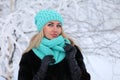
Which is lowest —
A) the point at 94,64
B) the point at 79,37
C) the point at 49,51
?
the point at 94,64

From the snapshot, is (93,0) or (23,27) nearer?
(23,27)

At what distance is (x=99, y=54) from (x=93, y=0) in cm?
80

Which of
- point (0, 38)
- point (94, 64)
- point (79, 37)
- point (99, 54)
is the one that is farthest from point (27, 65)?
point (94, 64)

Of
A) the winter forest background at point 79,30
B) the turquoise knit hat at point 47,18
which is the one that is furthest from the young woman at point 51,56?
the winter forest background at point 79,30

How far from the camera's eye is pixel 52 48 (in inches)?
130

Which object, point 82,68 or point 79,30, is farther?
point 79,30

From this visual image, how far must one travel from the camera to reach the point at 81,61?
338cm

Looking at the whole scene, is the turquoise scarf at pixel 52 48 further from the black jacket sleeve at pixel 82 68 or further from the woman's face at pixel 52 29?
the black jacket sleeve at pixel 82 68

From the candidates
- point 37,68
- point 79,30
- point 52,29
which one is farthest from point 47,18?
point 79,30

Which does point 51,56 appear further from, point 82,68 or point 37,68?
point 82,68

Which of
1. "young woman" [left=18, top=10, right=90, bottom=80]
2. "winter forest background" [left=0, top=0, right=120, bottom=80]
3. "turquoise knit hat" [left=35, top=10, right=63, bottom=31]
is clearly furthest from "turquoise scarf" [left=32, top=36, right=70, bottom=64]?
"winter forest background" [left=0, top=0, right=120, bottom=80]

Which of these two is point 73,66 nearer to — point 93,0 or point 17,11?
point 17,11

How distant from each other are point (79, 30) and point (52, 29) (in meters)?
2.45

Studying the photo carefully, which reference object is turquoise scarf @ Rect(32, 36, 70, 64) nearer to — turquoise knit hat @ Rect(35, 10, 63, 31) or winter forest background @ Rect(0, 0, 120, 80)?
turquoise knit hat @ Rect(35, 10, 63, 31)
